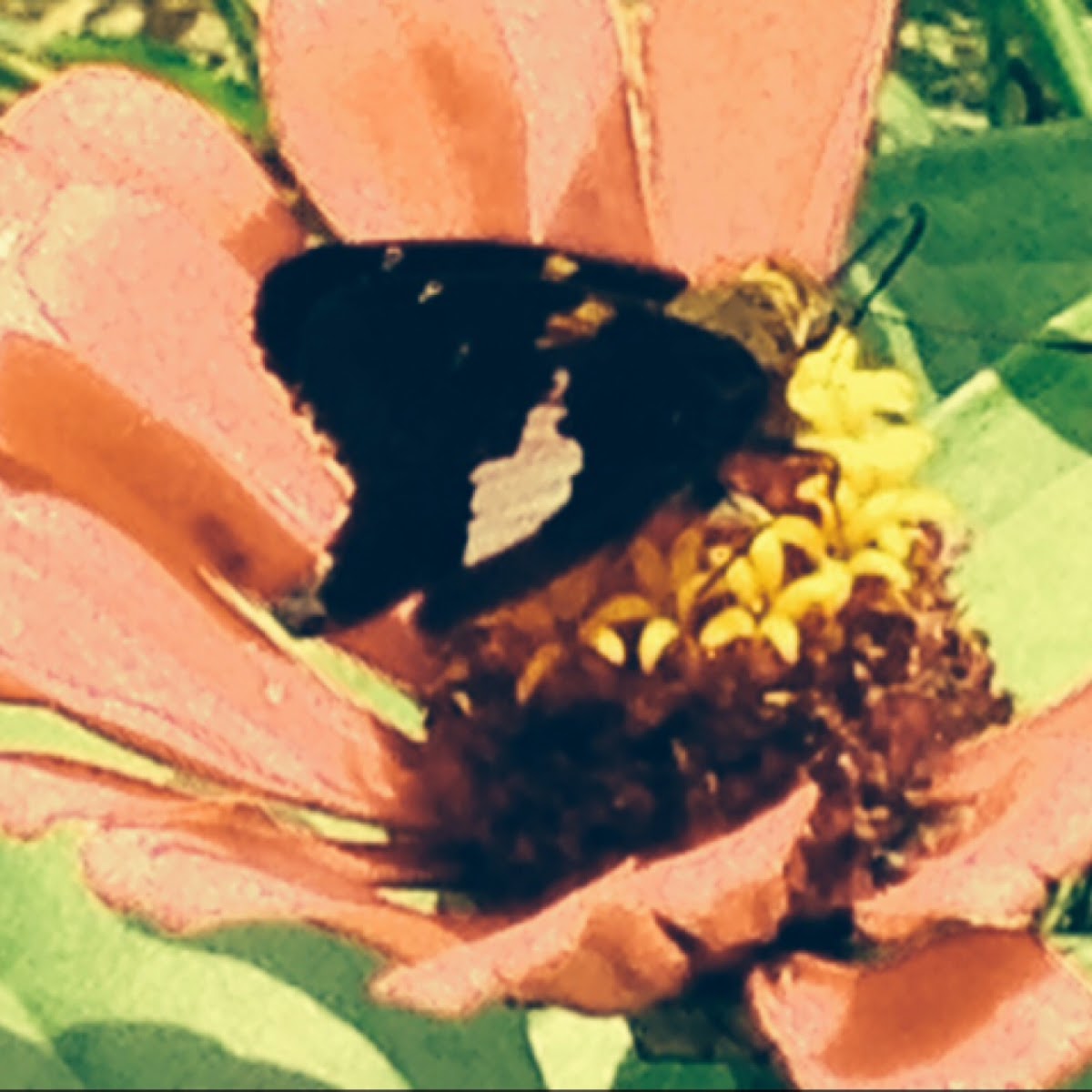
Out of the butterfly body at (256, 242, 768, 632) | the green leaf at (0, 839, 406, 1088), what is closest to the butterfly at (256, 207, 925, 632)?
the butterfly body at (256, 242, 768, 632)

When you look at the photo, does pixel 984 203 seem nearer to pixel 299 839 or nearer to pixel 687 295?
pixel 687 295

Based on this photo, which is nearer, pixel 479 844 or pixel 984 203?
pixel 479 844

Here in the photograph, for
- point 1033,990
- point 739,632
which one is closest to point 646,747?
point 739,632

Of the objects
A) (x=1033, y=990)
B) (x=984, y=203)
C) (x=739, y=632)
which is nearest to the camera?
(x=1033, y=990)

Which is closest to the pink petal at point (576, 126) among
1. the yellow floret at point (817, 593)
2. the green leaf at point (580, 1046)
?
the yellow floret at point (817, 593)

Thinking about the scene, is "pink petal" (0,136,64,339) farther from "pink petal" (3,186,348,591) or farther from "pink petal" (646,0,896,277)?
"pink petal" (646,0,896,277)

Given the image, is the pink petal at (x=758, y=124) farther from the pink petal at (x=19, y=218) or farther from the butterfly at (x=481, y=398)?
the pink petal at (x=19, y=218)
